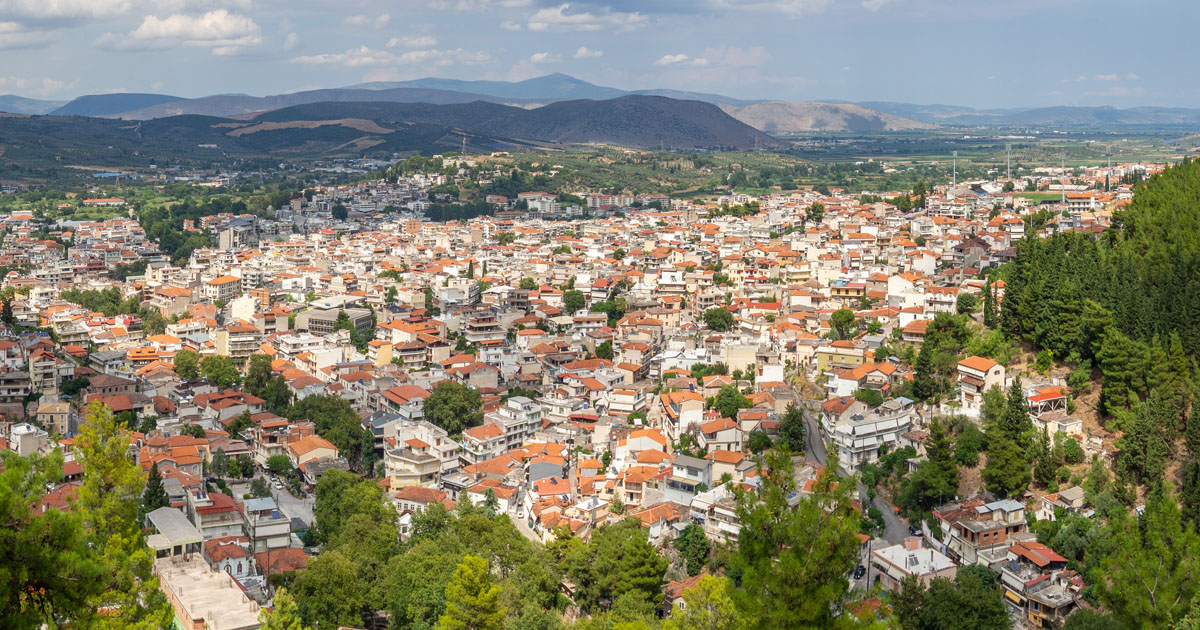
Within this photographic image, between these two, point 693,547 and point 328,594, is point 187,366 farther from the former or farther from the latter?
point 693,547

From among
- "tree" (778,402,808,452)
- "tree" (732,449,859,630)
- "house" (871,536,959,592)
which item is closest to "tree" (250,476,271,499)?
"tree" (778,402,808,452)

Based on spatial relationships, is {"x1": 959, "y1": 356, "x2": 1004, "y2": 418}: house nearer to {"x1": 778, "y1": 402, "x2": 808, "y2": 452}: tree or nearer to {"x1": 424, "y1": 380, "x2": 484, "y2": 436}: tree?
{"x1": 778, "y1": 402, "x2": 808, "y2": 452}: tree

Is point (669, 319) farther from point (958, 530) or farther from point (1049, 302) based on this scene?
point (958, 530)

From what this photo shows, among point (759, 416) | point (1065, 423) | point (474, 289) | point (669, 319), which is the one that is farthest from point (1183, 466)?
point (474, 289)

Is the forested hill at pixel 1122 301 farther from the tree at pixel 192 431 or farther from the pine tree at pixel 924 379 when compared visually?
the tree at pixel 192 431

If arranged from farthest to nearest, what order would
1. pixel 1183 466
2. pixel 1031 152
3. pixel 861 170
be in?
pixel 1031 152, pixel 861 170, pixel 1183 466

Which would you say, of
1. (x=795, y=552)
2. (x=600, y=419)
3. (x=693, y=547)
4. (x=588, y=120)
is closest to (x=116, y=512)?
(x=795, y=552)
